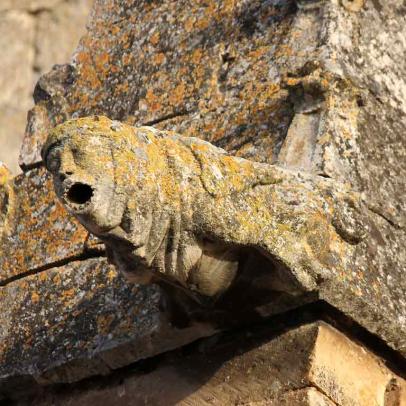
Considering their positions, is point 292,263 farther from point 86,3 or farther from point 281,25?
point 86,3

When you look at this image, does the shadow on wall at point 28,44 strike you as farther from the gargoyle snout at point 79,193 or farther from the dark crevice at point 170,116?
the gargoyle snout at point 79,193

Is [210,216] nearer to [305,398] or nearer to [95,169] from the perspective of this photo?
[95,169]

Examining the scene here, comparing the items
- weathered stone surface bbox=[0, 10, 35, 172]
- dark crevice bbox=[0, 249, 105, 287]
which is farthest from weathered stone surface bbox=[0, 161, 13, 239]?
weathered stone surface bbox=[0, 10, 35, 172]

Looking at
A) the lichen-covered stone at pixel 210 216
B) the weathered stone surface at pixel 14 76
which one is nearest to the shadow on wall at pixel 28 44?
the weathered stone surface at pixel 14 76

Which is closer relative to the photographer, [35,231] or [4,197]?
[35,231]

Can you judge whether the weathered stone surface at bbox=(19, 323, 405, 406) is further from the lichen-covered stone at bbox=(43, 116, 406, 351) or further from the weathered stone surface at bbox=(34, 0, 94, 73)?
the weathered stone surface at bbox=(34, 0, 94, 73)

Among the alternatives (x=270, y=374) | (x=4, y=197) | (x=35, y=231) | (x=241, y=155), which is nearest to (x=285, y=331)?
(x=270, y=374)

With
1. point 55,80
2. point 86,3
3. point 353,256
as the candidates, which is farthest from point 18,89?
point 353,256
